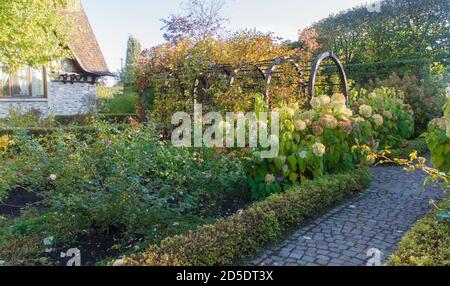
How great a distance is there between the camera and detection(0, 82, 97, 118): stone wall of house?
15629 mm

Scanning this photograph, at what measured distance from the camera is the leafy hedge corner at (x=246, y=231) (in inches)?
113

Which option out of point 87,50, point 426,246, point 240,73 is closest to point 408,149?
point 240,73

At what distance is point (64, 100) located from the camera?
1658 centimetres

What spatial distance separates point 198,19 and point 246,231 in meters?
15.8

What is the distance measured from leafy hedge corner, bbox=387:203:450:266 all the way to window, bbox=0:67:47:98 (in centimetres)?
1556

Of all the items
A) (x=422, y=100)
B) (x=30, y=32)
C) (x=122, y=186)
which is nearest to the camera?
(x=122, y=186)

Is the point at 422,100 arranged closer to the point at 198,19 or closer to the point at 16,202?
the point at 16,202

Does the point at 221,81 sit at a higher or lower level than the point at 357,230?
higher

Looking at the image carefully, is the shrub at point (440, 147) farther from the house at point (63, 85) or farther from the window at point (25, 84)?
the window at point (25, 84)

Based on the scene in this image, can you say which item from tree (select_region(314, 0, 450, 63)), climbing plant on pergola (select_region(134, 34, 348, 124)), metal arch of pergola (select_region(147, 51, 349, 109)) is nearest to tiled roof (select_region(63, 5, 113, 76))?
climbing plant on pergola (select_region(134, 34, 348, 124))

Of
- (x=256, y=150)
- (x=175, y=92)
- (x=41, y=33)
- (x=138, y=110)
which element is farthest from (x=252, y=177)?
(x=41, y=33)

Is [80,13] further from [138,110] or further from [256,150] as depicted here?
[256,150]

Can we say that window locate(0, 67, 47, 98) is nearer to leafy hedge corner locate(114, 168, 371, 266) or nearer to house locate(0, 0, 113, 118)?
house locate(0, 0, 113, 118)

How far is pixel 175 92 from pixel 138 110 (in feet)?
4.92
